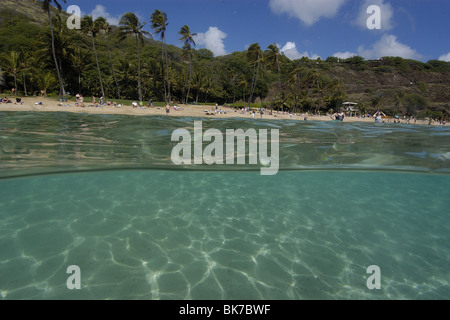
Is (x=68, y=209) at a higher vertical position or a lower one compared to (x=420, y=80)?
lower

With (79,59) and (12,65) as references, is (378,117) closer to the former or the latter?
(79,59)

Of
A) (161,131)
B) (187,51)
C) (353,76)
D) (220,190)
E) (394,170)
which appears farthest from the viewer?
(353,76)

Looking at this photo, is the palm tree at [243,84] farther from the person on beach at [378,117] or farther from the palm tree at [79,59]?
the palm tree at [79,59]

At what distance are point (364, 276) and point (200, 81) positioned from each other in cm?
5815

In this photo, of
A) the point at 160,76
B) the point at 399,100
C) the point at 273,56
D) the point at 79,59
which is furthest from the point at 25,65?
the point at 399,100

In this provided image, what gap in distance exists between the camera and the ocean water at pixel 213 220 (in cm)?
544

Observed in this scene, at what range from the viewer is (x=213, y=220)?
8398mm

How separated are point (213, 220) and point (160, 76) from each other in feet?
174

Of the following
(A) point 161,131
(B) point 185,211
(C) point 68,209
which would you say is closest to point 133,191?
(C) point 68,209

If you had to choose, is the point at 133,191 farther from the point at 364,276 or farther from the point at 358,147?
the point at 358,147

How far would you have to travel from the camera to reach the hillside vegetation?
4016 centimetres

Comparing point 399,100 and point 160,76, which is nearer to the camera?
point 160,76

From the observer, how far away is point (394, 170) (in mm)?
14922

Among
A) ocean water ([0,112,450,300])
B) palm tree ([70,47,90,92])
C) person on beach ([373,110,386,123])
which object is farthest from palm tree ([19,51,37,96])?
person on beach ([373,110,386,123])
